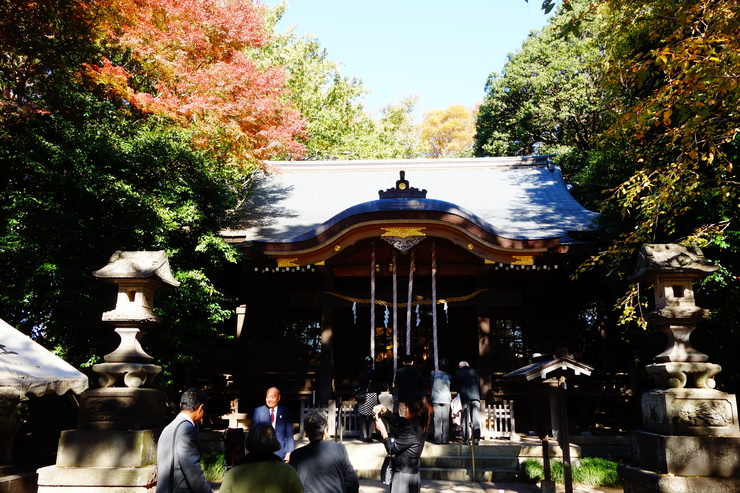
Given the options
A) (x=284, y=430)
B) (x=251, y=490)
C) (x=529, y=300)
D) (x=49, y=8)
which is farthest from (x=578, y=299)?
(x=49, y=8)

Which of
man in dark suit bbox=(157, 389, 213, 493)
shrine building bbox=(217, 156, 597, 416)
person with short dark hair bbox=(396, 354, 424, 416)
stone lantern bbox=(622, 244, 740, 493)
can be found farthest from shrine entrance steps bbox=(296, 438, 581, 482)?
man in dark suit bbox=(157, 389, 213, 493)

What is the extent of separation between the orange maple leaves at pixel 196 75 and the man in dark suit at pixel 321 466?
29.2 feet

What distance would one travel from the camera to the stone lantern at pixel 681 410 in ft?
16.6

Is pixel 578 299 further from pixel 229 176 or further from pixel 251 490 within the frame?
pixel 251 490

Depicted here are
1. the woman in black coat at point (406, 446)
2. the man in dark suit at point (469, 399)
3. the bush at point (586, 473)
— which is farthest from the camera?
the man in dark suit at point (469, 399)

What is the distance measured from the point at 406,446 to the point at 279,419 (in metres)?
1.37

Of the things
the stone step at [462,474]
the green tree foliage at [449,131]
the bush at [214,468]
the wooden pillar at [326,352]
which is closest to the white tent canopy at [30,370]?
the bush at [214,468]

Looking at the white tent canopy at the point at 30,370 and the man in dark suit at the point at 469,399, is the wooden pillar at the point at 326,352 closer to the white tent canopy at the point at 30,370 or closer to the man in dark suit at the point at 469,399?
the man in dark suit at the point at 469,399

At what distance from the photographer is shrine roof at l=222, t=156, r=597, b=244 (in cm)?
1172

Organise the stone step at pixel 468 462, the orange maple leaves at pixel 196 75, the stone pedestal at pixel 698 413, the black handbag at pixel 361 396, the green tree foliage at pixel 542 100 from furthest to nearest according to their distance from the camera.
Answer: the green tree foliage at pixel 542 100, the orange maple leaves at pixel 196 75, the black handbag at pixel 361 396, the stone step at pixel 468 462, the stone pedestal at pixel 698 413

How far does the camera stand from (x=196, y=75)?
1287 cm

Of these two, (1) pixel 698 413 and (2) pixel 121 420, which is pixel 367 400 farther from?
(1) pixel 698 413

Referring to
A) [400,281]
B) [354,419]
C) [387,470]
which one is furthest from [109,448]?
[400,281]

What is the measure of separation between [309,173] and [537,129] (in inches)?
470
